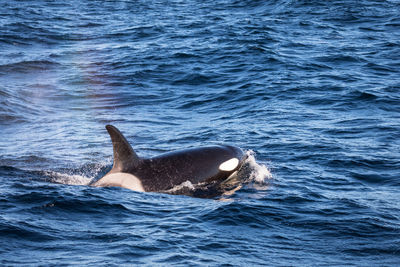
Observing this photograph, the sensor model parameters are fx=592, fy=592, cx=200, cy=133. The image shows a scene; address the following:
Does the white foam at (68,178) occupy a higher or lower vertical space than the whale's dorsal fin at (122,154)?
lower

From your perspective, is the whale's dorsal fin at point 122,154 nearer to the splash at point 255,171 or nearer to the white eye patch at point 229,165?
the white eye patch at point 229,165

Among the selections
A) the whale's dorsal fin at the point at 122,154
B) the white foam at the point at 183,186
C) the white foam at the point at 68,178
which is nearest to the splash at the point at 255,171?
the white foam at the point at 183,186

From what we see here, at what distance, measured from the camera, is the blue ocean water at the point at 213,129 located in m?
8.00

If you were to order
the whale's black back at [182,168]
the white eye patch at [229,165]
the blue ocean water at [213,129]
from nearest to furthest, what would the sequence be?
1. the blue ocean water at [213,129]
2. the whale's black back at [182,168]
3. the white eye patch at [229,165]

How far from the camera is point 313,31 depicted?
27.4 meters

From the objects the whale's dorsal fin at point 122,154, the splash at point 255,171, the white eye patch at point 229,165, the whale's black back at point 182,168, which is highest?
the whale's dorsal fin at point 122,154

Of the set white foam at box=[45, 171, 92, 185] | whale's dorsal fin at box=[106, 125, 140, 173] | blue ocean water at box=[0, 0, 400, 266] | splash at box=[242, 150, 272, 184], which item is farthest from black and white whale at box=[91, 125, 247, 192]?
white foam at box=[45, 171, 92, 185]

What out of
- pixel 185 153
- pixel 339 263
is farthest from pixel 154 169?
pixel 339 263

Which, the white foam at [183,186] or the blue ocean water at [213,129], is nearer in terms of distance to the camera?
the blue ocean water at [213,129]

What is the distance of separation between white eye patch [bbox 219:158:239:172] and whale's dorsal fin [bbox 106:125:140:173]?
63.9 inches

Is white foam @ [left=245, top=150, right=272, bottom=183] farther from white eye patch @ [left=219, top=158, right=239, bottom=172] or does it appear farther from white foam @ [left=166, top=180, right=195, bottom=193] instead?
white foam @ [left=166, top=180, right=195, bottom=193]

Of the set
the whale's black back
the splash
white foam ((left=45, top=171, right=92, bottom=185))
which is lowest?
the splash

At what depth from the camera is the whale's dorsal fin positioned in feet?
33.9

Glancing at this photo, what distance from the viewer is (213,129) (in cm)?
1515
